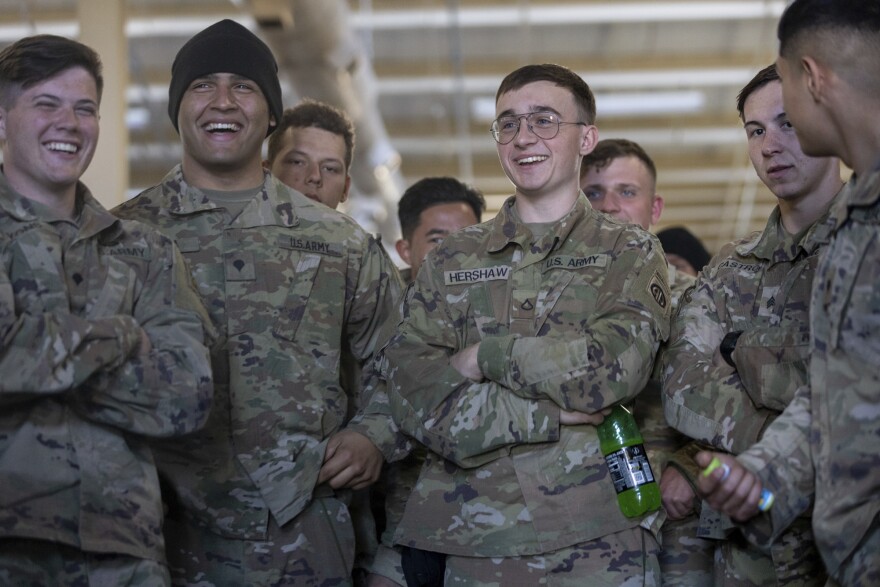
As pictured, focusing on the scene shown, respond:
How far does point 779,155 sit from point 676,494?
36.4 inches

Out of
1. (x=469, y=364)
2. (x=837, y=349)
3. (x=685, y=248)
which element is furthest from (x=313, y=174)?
(x=837, y=349)

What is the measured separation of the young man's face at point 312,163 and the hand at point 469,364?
4.24 ft

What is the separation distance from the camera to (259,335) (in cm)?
316

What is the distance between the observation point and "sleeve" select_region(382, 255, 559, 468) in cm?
277

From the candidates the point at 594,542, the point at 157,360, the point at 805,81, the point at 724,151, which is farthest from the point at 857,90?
the point at 724,151

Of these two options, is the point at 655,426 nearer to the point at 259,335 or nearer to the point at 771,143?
the point at 771,143

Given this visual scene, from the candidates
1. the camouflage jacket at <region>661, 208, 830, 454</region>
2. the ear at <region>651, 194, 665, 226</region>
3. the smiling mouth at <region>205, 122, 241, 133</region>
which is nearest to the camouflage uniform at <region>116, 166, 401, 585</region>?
the smiling mouth at <region>205, 122, 241, 133</region>

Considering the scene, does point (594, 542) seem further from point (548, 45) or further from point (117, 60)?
point (548, 45)

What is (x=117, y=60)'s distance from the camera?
235 inches

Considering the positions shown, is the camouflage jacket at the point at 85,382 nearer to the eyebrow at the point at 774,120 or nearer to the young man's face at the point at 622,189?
the eyebrow at the point at 774,120

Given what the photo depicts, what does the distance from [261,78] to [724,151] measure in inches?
509

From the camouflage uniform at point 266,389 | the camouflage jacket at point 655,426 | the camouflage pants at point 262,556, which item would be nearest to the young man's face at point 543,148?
the camouflage jacket at point 655,426

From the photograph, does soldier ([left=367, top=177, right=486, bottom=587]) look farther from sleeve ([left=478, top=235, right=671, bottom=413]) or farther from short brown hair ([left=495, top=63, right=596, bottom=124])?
sleeve ([left=478, top=235, right=671, bottom=413])

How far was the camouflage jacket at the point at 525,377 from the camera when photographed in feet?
9.04
